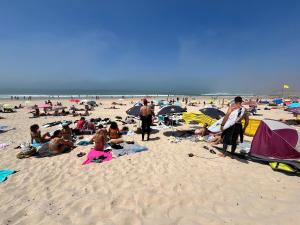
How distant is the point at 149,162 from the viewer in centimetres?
582

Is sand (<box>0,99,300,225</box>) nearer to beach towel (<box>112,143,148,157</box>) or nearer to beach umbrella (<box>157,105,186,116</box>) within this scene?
beach towel (<box>112,143,148,157</box>)

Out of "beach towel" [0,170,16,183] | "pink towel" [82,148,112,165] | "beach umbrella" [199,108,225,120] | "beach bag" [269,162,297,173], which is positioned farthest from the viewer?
"beach umbrella" [199,108,225,120]

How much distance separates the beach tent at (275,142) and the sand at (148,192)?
0.62 meters

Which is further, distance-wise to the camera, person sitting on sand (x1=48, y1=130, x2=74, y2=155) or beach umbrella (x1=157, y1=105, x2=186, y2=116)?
beach umbrella (x1=157, y1=105, x2=186, y2=116)

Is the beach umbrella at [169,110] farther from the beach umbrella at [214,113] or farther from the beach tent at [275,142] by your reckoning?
the beach tent at [275,142]

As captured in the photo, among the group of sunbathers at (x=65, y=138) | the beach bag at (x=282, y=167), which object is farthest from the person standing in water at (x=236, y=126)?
the group of sunbathers at (x=65, y=138)

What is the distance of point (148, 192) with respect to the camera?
4027 millimetres

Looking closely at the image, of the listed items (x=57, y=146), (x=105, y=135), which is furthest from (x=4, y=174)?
(x=105, y=135)

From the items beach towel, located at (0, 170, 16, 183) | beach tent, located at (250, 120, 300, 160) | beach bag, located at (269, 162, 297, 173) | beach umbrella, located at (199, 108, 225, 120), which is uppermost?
beach umbrella, located at (199, 108, 225, 120)

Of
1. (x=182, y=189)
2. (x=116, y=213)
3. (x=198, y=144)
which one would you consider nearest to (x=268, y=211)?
(x=182, y=189)

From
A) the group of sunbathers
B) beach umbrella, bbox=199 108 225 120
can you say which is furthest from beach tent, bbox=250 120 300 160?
the group of sunbathers

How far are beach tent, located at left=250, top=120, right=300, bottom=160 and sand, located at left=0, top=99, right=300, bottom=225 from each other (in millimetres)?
621

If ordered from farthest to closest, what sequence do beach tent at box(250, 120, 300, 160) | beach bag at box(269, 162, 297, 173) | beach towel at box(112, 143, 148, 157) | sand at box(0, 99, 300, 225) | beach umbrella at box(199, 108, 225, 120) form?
1. beach umbrella at box(199, 108, 225, 120)
2. beach towel at box(112, 143, 148, 157)
3. beach tent at box(250, 120, 300, 160)
4. beach bag at box(269, 162, 297, 173)
5. sand at box(0, 99, 300, 225)

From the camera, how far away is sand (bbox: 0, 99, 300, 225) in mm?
3256
